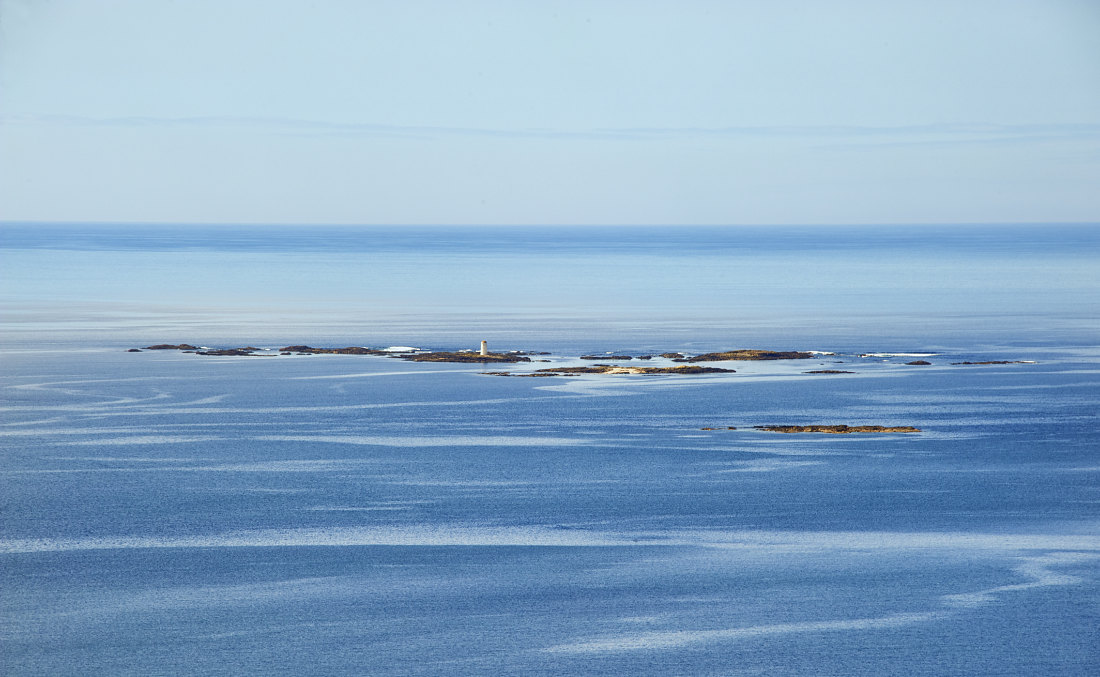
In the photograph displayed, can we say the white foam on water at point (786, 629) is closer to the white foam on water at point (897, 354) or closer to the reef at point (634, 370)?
the reef at point (634, 370)

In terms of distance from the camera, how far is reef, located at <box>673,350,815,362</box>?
69.9m

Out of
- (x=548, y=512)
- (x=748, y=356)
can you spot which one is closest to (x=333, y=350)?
(x=748, y=356)

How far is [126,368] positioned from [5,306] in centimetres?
5193

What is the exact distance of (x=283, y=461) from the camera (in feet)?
143

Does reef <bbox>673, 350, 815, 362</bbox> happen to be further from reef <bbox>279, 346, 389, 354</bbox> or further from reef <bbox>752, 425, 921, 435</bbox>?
reef <bbox>752, 425, 921, 435</bbox>

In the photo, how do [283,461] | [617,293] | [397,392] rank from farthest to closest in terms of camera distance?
1. [617,293]
2. [397,392]
3. [283,461]

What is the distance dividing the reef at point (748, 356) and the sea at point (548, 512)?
125 cm

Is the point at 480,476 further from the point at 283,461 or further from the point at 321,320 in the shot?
the point at 321,320

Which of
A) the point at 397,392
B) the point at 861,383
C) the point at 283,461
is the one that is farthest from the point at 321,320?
the point at 283,461

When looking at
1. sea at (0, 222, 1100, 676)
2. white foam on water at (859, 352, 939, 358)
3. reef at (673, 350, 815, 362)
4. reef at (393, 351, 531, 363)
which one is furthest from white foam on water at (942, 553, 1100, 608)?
white foam on water at (859, 352, 939, 358)

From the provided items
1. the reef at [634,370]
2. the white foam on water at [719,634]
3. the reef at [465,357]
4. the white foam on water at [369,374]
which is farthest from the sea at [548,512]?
the reef at [465,357]

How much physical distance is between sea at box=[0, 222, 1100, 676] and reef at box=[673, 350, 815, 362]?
49.2 inches

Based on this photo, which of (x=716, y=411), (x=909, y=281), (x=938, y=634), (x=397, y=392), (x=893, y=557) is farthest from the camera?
(x=909, y=281)

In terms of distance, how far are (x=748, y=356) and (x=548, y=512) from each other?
35825mm
